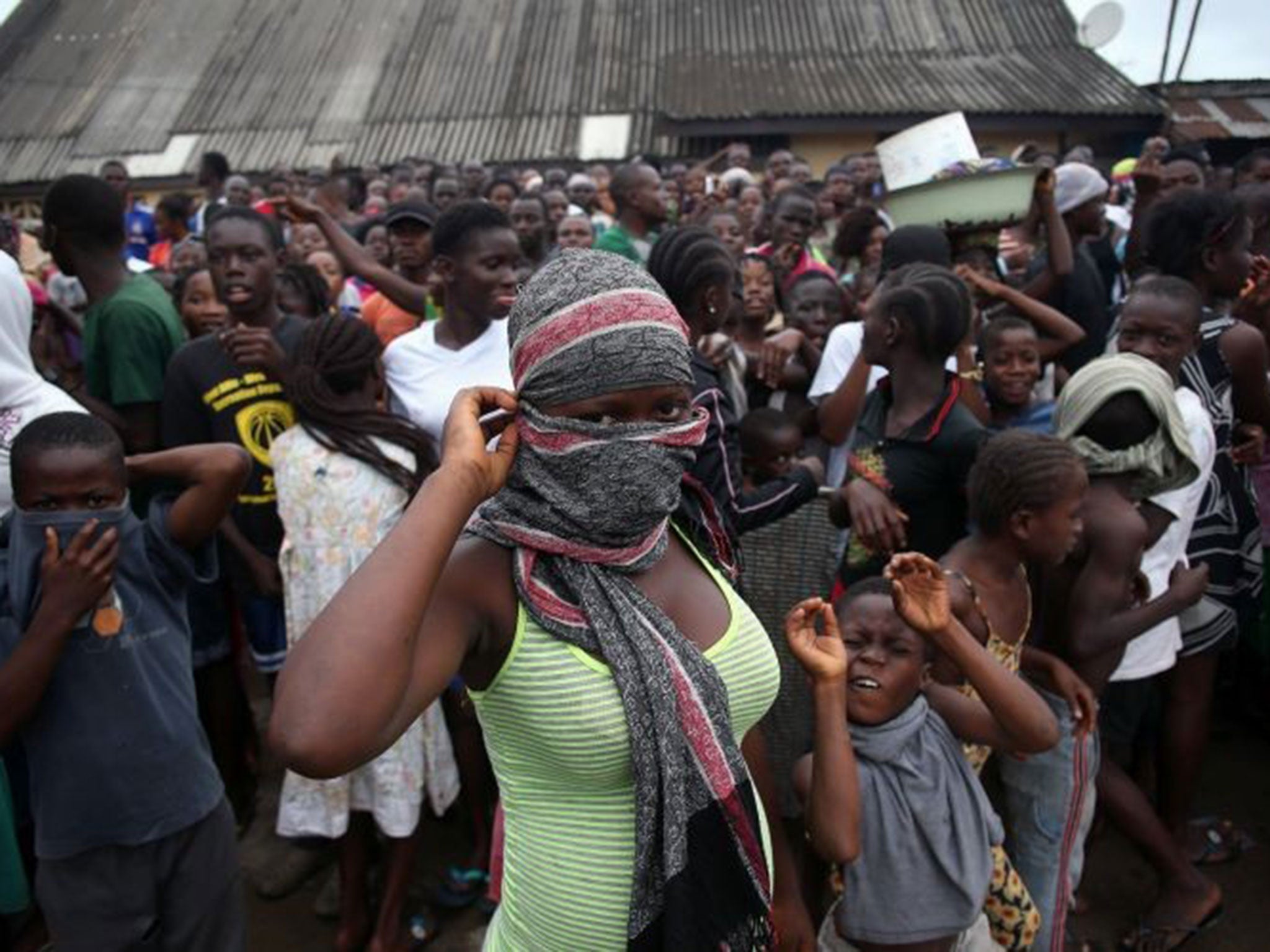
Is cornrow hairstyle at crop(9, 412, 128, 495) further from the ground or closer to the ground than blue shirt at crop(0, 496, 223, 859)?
further from the ground

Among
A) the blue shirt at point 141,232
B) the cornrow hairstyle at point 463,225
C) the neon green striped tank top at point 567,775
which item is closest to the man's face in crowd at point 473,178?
the blue shirt at point 141,232

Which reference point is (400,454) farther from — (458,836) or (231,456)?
(458,836)

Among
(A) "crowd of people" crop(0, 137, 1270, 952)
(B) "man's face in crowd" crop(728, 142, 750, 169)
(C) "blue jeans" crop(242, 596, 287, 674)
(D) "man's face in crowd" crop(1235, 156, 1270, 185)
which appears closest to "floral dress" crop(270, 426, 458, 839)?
(A) "crowd of people" crop(0, 137, 1270, 952)

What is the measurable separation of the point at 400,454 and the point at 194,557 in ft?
2.30

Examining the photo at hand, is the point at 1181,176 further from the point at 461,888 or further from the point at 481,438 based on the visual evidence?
the point at 481,438

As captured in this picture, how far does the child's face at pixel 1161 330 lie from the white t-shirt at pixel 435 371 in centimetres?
202

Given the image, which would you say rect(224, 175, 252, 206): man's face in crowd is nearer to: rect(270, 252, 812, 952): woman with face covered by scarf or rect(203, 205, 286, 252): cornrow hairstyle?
rect(203, 205, 286, 252): cornrow hairstyle

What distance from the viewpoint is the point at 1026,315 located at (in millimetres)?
3914

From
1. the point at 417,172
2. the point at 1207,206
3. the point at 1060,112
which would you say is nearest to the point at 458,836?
the point at 1207,206

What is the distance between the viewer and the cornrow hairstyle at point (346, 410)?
2.92 m

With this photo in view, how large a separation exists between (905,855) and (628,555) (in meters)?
1.09

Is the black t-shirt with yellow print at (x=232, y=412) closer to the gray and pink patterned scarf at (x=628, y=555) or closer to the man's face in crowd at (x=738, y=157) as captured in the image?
the gray and pink patterned scarf at (x=628, y=555)

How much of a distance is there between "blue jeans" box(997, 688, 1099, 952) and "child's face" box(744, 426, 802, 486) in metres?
1.09

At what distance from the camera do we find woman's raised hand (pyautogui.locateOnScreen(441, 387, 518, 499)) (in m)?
1.39
